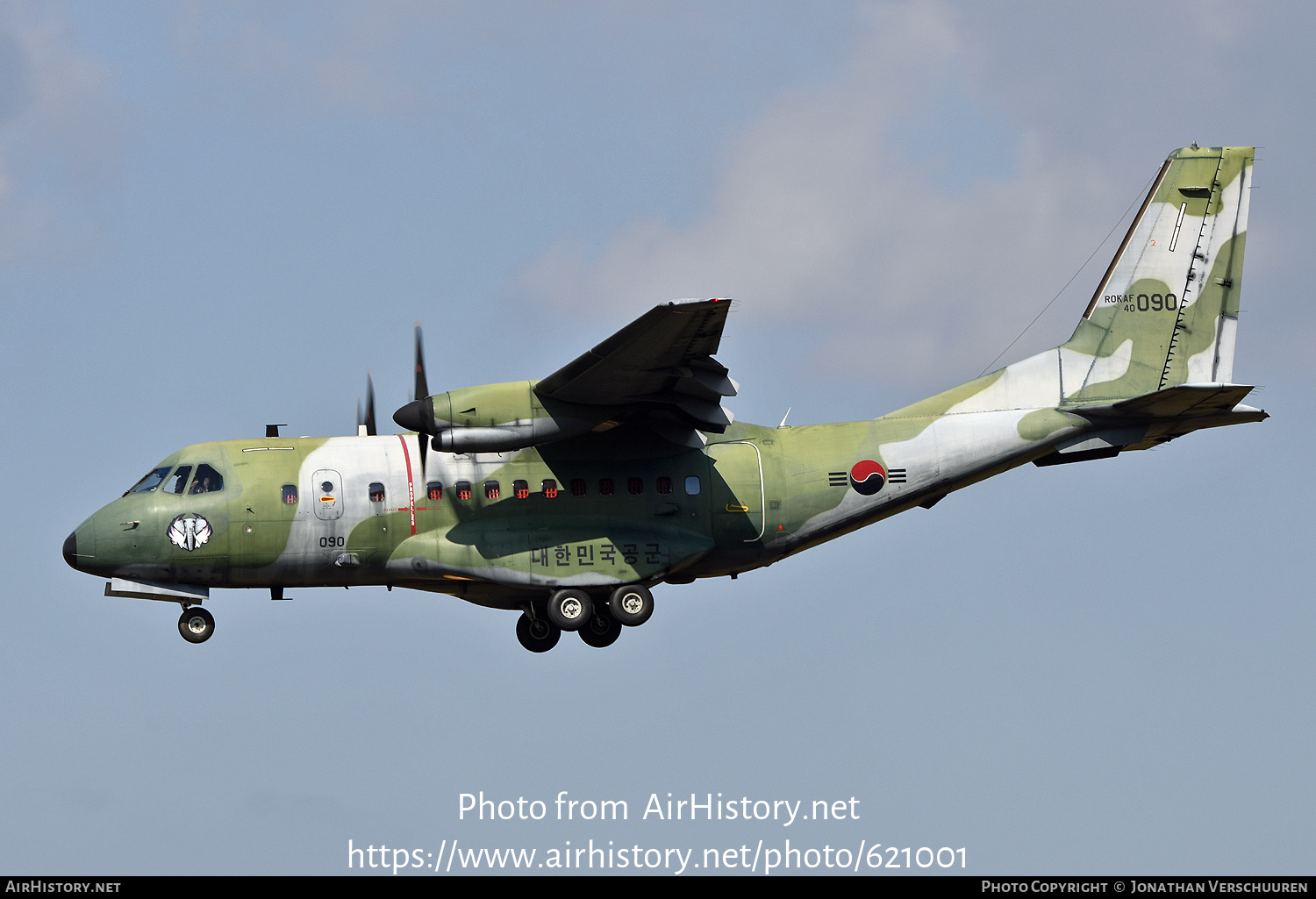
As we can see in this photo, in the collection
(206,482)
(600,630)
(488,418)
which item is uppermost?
(488,418)

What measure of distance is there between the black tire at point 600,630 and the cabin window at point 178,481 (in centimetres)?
697

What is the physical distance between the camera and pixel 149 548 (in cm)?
2675

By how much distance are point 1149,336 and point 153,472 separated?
1721 centimetres

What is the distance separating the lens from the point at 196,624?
27.3m

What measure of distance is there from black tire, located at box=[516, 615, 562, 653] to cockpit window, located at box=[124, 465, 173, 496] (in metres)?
6.53

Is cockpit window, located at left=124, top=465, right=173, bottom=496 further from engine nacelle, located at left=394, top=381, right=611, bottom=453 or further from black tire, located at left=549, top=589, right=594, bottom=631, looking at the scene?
black tire, located at left=549, top=589, right=594, bottom=631

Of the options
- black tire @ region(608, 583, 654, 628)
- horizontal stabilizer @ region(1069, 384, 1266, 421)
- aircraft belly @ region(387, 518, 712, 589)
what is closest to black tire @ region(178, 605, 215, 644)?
aircraft belly @ region(387, 518, 712, 589)

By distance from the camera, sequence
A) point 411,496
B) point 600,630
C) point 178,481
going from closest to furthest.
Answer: point 411,496, point 178,481, point 600,630

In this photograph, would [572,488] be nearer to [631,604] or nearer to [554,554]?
[554,554]

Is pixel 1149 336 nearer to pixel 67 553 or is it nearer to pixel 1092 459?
pixel 1092 459

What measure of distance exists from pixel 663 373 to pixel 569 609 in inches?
175

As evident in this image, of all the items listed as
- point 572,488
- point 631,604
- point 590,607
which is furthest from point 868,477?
point 590,607
